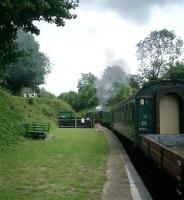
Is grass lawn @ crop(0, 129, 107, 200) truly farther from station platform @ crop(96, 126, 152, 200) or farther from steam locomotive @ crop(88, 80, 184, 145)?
steam locomotive @ crop(88, 80, 184, 145)

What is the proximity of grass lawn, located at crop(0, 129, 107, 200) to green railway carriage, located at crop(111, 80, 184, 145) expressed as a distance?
2036 millimetres

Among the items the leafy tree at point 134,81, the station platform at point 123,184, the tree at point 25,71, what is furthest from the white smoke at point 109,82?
the station platform at point 123,184

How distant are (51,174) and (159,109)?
228 inches

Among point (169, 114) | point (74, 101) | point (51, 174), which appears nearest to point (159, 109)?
point (169, 114)

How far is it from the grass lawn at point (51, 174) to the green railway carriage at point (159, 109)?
2036mm

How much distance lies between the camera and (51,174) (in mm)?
14047

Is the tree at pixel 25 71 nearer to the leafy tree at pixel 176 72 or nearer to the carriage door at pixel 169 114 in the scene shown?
the leafy tree at pixel 176 72

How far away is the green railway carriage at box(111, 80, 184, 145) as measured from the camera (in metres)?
18.1

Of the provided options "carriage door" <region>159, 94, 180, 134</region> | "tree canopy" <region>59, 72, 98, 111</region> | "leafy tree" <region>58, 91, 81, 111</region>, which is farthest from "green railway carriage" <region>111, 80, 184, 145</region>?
"leafy tree" <region>58, 91, 81, 111</region>

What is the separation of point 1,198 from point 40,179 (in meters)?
2.61

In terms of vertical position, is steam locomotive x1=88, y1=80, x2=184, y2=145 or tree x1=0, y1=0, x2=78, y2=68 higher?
tree x1=0, y1=0, x2=78, y2=68

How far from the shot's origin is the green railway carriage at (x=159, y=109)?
59.3ft

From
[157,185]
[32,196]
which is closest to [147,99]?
[157,185]

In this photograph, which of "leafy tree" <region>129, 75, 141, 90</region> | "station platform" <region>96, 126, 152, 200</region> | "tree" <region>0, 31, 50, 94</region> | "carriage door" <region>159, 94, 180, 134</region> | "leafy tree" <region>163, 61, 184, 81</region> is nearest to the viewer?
"station platform" <region>96, 126, 152, 200</region>
